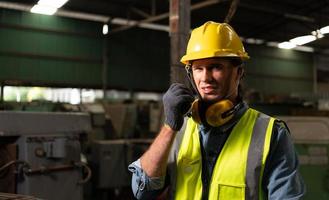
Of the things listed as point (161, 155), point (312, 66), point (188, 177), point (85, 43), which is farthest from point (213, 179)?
point (312, 66)

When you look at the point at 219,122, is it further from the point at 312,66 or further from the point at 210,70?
the point at 312,66

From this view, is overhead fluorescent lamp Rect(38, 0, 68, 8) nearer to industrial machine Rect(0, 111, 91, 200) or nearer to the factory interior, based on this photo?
the factory interior

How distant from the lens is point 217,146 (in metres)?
1.54

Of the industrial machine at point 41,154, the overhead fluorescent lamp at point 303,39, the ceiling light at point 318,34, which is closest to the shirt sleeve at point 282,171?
the industrial machine at point 41,154

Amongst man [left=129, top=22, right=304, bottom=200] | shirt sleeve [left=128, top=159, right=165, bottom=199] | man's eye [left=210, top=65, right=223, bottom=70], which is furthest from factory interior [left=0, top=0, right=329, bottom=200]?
man's eye [left=210, top=65, right=223, bottom=70]

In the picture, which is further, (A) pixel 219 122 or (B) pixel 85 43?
(B) pixel 85 43

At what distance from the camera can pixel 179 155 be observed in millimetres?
1589

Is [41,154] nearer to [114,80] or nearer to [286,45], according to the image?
[114,80]

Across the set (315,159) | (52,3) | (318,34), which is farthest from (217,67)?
(318,34)

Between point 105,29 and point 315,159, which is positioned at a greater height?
point 105,29

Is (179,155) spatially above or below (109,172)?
above

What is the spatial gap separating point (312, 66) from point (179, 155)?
15.1 m

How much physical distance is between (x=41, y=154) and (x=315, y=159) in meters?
2.70

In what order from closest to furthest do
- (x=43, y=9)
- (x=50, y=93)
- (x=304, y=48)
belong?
(x=43, y=9)
(x=50, y=93)
(x=304, y=48)
